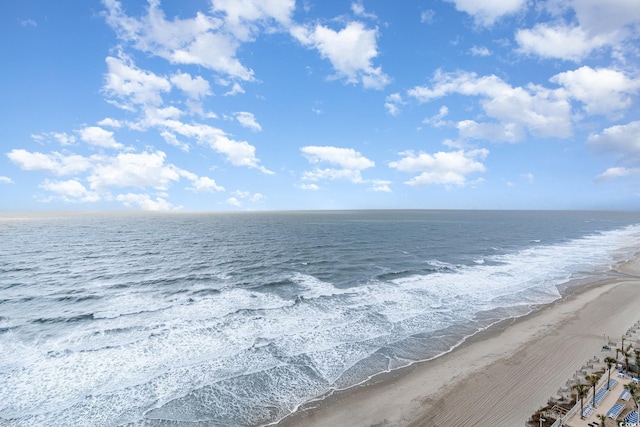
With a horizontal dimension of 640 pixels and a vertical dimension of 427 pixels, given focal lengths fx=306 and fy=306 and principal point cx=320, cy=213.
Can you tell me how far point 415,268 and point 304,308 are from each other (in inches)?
1027

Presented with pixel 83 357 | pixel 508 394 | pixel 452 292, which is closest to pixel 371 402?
pixel 508 394

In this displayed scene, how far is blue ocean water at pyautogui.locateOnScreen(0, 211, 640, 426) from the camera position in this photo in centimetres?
2059

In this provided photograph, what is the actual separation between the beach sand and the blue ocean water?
1501 millimetres

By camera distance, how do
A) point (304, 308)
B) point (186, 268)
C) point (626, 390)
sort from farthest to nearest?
point (186, 268)
point (304, 308)
point (626, 390)

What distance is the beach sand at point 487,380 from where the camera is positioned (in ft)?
64.1

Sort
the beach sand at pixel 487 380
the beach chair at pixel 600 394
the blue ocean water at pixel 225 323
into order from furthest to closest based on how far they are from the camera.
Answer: the blue ocean water at pixel 225 323, the beach sand at pixel 487 380, the beach chair at pixel 600 394

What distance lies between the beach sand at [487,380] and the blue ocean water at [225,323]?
4.92 feet

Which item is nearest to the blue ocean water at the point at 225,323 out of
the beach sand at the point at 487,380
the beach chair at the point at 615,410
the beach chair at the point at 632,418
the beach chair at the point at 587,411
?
the beach sand at the point at 487,380

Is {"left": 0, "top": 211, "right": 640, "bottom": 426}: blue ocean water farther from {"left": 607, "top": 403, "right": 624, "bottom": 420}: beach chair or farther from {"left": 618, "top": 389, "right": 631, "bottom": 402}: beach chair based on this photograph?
{"left": 618, "top": 389, "right": 631, "bottom": 402}: beach chair

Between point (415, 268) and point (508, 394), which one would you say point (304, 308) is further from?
point (415, 268)

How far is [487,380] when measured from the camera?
23.3 metres

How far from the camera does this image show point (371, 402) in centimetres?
2088

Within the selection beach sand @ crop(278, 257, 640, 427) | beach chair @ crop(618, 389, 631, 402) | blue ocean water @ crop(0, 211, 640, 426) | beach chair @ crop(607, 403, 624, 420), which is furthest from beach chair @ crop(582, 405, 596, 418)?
blue ocean water @ crop(0, 211, 640, 426)

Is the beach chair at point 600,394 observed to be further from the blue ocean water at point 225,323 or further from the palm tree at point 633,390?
the blue ocean water at point 225,323
